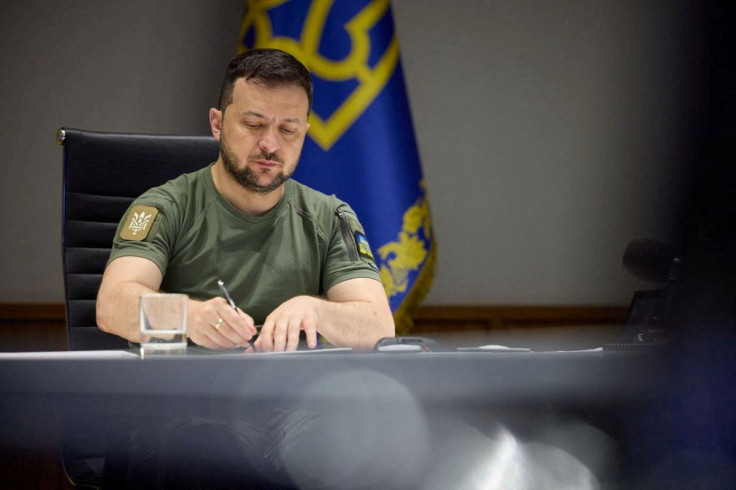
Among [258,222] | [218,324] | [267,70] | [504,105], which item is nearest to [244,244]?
[258,222]

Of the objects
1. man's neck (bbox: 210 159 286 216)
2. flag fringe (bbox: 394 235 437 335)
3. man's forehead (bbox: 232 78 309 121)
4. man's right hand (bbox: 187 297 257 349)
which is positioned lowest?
flag fringe (bbox: 394 235 437 335)

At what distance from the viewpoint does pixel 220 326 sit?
112 centimetres

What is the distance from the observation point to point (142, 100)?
8.95 feet

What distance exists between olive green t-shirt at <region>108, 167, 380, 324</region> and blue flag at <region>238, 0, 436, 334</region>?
0.73m

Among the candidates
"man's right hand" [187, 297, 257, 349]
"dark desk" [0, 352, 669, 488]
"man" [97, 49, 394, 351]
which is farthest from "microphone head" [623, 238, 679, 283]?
"man" [97, 49, 394, 351]

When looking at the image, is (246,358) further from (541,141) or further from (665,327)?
(541,141)

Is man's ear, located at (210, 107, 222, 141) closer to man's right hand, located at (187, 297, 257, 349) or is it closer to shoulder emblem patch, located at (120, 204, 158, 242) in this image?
shoulder emblem patch, located at (120, 204, 158, 242)

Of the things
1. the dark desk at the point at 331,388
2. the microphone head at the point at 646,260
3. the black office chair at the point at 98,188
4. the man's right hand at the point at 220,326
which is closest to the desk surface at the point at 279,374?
the dark desk at the point at 331,388

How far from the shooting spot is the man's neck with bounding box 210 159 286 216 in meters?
1.70

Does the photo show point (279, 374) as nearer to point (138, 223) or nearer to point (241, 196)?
point (138, 223)

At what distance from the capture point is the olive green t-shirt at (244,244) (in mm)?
1614

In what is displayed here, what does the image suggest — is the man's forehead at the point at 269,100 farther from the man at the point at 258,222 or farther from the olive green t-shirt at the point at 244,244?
the olive green t-shirt at the point at 244,244

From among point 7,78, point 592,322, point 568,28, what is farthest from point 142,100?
point 592,322

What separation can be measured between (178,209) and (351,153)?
3.09 ft
